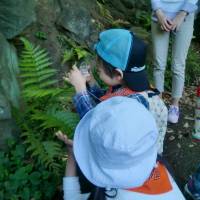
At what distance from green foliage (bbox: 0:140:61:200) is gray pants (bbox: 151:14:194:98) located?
5.92ft

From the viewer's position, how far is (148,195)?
2.52m

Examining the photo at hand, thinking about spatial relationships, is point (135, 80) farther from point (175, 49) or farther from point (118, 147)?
point (175, 49)

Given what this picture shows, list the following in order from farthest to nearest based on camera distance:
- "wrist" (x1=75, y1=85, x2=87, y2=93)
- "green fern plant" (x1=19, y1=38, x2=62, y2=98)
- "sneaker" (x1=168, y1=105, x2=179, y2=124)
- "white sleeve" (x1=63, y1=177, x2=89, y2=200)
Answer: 1. "sneaker" (x1=168, y1=105, x2=179, y2=124)
2. "green fern plant" (x1=19, y1=38, x2=62, y2=98)
3. "wrist" (x1=75, y1=85, x2=87, y2=93)
4. "white sleeve" (x1=63, y1=177, x2=89, y2=200)

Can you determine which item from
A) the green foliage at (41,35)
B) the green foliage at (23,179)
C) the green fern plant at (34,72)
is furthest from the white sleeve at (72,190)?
the green foliage at (41,35)

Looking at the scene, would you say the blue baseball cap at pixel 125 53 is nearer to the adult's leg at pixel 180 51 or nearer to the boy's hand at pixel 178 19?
the boy's hand at pixel 178 19

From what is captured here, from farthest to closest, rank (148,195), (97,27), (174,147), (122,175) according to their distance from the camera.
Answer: (97,27), (174,147), (148,195), (122,175)

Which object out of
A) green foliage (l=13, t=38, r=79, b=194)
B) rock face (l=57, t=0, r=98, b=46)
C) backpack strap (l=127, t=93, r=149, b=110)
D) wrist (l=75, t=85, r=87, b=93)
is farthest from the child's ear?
rock face (l=57, t=0, r=98, b=46)

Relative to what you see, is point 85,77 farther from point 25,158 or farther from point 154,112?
point 25,158

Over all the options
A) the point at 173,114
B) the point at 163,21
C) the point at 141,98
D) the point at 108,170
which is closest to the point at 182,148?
the point at 173,114

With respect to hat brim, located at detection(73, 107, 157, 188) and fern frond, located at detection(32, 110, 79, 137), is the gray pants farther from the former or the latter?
hat brim, located at detection(73, 107, 157, 188)

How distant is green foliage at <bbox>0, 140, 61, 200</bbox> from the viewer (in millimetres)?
3279

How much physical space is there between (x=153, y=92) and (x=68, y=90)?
109cm

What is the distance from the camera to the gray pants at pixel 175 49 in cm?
446

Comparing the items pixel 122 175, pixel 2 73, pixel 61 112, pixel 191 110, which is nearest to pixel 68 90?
pixel 61 112
